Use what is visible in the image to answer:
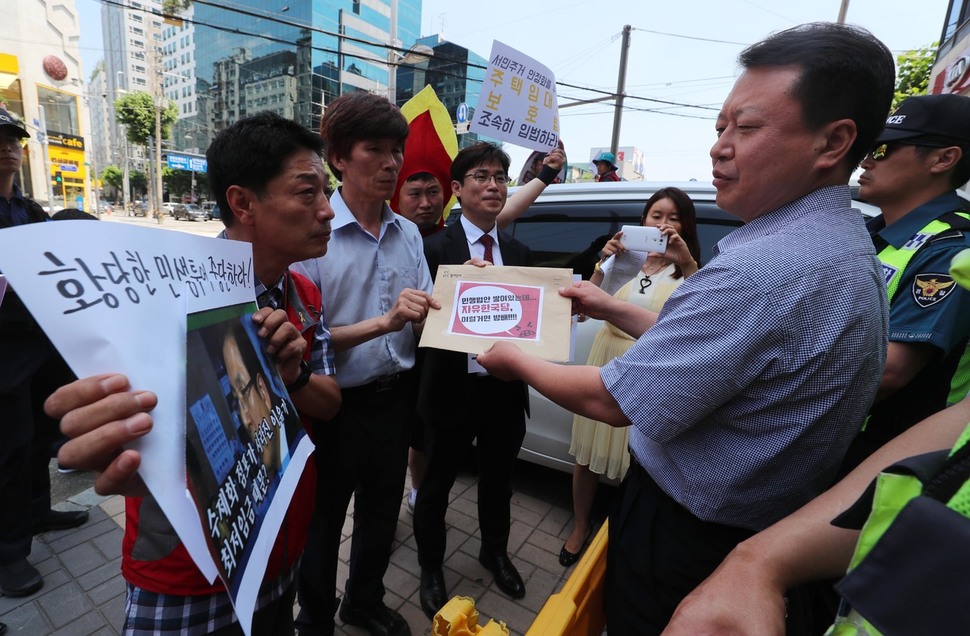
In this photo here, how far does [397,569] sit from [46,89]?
108 feet

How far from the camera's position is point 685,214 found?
2312 mm

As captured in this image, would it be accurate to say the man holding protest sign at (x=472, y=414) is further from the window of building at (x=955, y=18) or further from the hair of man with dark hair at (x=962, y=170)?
the window of building at (x=955, y=18)

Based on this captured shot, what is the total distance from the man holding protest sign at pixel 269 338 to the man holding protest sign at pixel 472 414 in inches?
28.7

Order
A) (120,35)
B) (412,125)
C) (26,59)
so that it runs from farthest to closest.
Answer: (120,35)
(26,59)
(412,125)

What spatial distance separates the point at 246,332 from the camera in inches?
35.8

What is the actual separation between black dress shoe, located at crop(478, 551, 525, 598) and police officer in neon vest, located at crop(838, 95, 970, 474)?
1533 mm

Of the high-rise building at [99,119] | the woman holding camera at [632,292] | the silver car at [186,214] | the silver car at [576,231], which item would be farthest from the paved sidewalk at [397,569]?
the high-rise building at [99,119]

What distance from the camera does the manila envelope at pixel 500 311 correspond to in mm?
1434

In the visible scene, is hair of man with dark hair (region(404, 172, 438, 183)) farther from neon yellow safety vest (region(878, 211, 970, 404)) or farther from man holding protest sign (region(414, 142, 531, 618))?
neon yellow safety vest (region(878, 211, 970, 404))

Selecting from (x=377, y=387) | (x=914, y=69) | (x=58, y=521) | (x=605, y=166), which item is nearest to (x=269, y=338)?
(x=377, y=387)

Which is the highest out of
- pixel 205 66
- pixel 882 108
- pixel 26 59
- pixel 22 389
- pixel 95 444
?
pixel 205 66

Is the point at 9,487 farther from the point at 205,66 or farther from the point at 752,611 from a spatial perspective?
the point at 205,66

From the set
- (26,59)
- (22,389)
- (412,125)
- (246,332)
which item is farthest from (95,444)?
(26,59)

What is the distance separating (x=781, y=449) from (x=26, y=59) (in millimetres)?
33687
